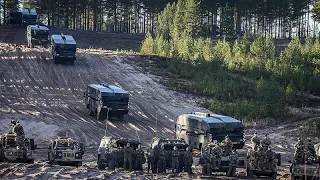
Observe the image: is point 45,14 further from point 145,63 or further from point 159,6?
point 145,63

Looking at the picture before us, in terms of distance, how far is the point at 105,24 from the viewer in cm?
14250

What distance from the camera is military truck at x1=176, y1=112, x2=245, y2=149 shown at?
40656mm

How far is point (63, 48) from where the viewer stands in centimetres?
7112

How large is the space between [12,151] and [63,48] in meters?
38.7

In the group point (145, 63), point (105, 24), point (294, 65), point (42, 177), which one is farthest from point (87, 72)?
point (105, 24)

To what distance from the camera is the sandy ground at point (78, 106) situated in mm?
31236

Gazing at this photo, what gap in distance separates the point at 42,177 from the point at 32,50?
5312cm

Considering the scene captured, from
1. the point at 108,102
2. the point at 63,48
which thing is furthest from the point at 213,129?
the point at 63,48

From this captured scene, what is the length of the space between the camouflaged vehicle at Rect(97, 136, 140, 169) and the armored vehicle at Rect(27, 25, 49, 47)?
49.4 metres

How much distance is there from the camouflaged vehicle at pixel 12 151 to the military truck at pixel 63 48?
123 ft

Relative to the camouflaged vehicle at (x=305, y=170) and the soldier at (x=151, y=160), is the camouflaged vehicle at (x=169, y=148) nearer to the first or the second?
the soldier at (x=151, y=160)

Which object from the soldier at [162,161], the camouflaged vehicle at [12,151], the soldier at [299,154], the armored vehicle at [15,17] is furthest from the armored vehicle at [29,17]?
the soldier at [299,154]

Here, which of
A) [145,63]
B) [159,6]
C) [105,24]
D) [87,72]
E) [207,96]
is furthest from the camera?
[105,24]

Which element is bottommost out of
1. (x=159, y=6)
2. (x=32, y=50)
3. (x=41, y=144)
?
(x=41, y=144)
